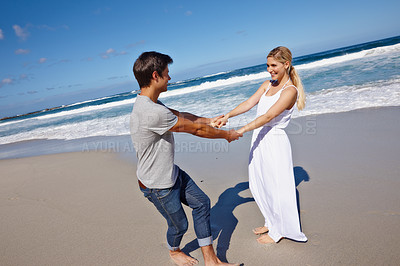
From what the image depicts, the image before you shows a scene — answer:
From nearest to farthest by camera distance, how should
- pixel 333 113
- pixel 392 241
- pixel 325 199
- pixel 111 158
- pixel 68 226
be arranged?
pixel 392 241, pixel 325 199, pixel 68 226, pixel 111 158, pixel 333 113

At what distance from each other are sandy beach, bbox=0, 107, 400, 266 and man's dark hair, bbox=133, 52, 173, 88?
1951 mm

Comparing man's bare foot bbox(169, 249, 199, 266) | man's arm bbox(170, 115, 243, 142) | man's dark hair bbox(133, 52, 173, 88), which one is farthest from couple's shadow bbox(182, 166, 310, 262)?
→ man's dark hair bbox(133, 52, 173, 88)

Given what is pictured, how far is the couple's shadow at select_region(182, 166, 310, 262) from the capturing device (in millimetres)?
2861

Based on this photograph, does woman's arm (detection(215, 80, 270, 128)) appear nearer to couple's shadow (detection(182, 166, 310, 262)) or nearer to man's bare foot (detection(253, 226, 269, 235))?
couple's shadow (detection(182, 166, 310, 262))

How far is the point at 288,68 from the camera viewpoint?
2.68 metres

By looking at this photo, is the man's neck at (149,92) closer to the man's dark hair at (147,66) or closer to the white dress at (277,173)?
the man's dark hair at (147,66)

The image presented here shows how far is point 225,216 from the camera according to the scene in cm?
338

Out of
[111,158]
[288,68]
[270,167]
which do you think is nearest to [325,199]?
[270,167]

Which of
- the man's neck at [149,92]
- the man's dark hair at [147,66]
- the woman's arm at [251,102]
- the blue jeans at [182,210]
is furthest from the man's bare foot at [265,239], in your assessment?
the man's dark hair at [147,66]

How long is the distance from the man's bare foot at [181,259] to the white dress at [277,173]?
0.91m

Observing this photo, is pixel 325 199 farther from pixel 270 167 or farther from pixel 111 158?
pixel 111 158

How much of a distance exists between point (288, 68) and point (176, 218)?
1.93m

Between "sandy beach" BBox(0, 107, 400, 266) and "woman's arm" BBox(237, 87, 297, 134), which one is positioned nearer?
"woman's arm" BBox(237, 87, 297, 134)

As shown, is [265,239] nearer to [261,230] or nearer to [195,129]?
[261,230]
